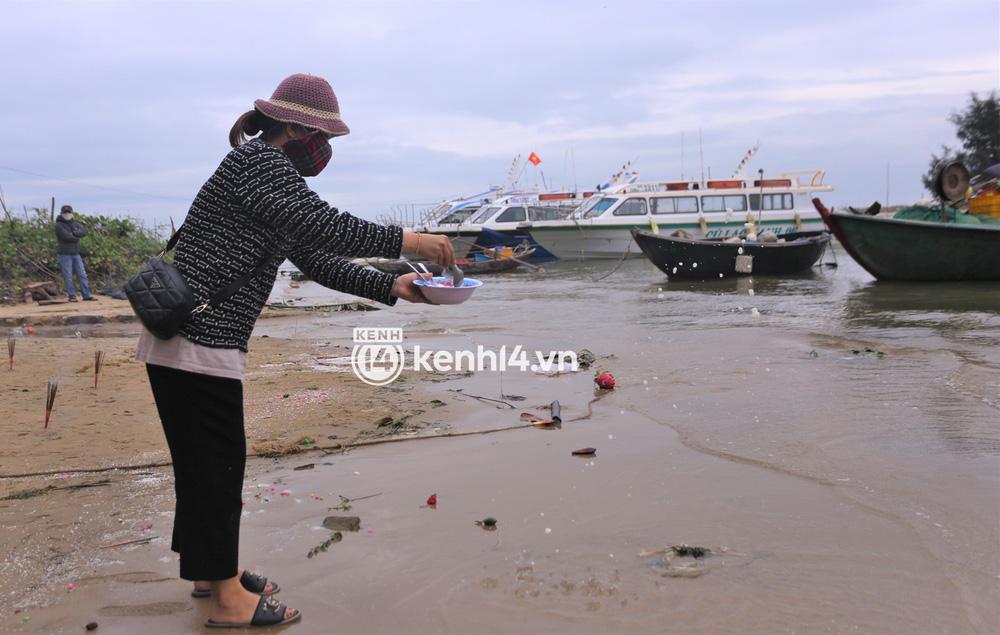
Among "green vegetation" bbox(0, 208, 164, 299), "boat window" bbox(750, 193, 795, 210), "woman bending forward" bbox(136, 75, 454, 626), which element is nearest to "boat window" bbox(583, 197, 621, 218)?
"boat window" bbox(750, 193, 795, 210)

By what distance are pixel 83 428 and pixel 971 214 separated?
50.3ft

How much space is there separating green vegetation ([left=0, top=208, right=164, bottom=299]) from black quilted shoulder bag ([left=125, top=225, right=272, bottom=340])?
12.4 meters

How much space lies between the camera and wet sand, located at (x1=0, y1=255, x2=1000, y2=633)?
7.89 ft

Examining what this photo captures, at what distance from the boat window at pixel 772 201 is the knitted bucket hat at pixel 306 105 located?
87.0 ft

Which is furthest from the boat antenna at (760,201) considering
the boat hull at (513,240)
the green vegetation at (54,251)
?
the green vegetation at (54,251)

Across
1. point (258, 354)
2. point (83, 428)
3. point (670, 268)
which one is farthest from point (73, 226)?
point (670, 268)

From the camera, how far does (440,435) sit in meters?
4.40

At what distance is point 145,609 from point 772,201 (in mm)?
27309

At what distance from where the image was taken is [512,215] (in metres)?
29.2

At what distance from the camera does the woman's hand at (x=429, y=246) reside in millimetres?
2516

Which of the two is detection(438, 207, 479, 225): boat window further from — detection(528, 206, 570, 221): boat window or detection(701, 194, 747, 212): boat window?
detection(701, 194, 747, 212): boat window

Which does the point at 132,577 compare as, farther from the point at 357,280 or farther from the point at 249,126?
the point at 249,126

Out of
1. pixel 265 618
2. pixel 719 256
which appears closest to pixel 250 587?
pixel 265 618

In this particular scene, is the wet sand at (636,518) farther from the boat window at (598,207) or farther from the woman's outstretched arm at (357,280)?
the boat window at (598,207)
